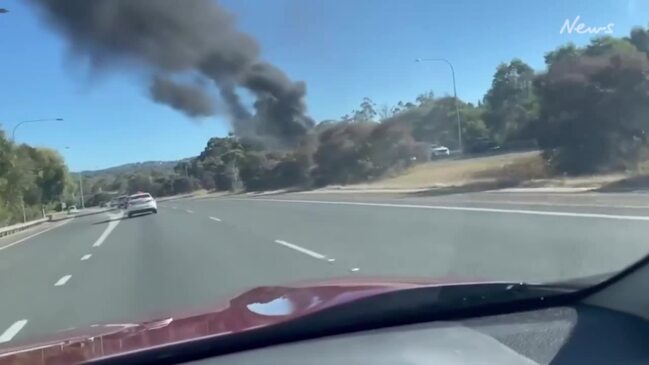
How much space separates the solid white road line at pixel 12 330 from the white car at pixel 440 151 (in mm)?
25963

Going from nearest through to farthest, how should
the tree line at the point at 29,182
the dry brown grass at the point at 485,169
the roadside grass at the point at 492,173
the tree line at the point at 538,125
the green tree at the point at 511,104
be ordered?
the green tree at the point at 511,104
the tree line at the point at 538,125
the roadside grass at the point at 492,173
the dry brown grass at the point at 485,169
the tree line at the point at 29,182

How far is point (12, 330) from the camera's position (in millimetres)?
8977

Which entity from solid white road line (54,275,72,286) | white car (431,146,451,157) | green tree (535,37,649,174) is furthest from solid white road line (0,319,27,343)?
white car (431,146,451,157)

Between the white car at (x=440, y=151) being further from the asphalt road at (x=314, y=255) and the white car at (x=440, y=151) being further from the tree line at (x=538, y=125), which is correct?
the asphalt road at (x=314, y=255)

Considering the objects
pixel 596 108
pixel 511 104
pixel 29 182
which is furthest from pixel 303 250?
pixel 29 182

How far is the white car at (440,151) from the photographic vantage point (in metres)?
34.2

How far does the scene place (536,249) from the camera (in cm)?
1252

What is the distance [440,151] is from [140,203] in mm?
15621

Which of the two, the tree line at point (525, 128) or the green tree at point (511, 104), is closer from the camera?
the green tree at point (511, 104)

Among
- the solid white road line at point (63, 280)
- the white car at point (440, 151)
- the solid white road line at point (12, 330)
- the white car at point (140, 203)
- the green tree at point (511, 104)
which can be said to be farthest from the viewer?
the white car at point (140, 203)

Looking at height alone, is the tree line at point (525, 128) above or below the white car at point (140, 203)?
above

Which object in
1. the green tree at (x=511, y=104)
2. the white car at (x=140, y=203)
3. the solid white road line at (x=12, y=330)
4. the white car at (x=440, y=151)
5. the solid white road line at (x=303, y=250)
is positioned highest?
the green tree at (x=511, y=104)

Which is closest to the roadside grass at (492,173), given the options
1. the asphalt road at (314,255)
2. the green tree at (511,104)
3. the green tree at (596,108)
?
the green tree at (596,108)

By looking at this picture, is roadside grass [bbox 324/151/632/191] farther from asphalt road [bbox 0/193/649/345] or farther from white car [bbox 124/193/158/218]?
white car [bbox 124/193/158/218]
